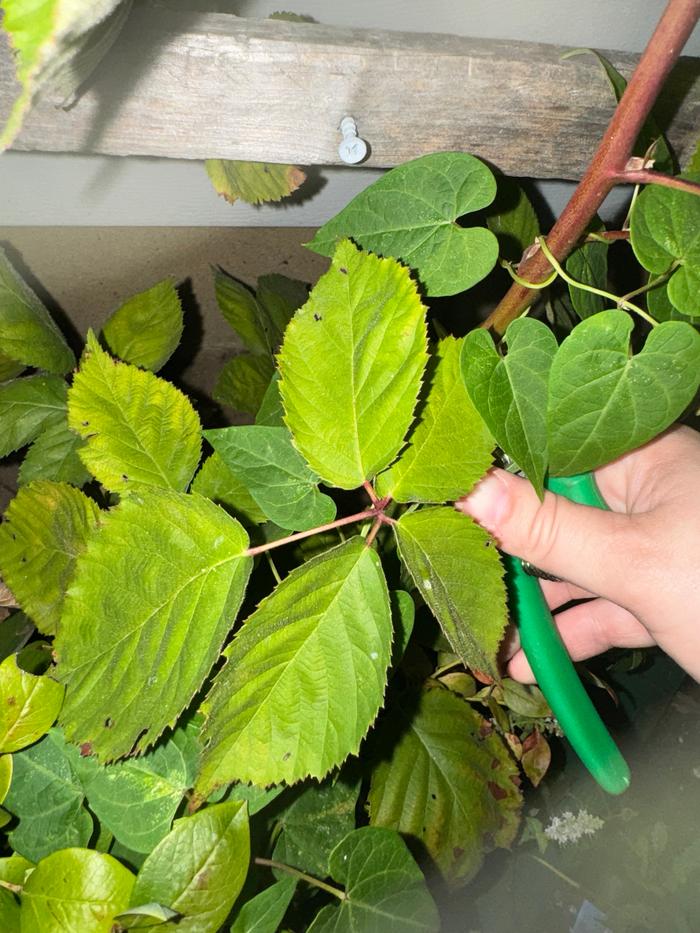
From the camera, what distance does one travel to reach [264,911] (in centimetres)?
61

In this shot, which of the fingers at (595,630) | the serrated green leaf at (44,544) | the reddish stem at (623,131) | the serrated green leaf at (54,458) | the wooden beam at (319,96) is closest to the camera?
the reddish stem at (623,131)

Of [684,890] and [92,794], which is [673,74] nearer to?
[92,794]

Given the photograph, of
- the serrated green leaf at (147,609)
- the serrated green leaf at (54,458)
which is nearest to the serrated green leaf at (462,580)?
the serrated green leaf at (147,609)

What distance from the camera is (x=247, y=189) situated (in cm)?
72

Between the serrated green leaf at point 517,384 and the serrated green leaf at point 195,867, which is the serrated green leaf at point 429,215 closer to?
the serrated green leaf at point 517,384

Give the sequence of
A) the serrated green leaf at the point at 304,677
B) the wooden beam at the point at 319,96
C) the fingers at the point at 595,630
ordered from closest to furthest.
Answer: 1. the serrated green leaf at the point at 304,677
2. the wooden beam at the point at 319,96
3. the fingers at the point at 595,630

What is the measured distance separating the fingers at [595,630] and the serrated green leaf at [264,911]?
405 mm

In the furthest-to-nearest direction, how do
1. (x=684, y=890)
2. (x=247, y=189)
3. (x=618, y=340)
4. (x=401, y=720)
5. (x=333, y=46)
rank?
(x=684, y=890), (x=401, y=720), (x=247, y=189), (x=333, y=46), (x=618, y=340)

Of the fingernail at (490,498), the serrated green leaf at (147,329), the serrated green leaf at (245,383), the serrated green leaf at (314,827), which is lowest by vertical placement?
the serrated green leaf at (314,827)

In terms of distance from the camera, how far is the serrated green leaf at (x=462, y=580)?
455 millimetres

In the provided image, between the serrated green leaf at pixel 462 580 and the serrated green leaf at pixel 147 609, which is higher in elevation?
the serrated green leaf at pixel 462 580

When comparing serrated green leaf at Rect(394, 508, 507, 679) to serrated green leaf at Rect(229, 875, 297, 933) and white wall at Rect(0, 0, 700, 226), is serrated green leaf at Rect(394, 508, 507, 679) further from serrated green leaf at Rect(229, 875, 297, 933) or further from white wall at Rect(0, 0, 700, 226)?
white wall at Rect(0, 0, 700, 226)

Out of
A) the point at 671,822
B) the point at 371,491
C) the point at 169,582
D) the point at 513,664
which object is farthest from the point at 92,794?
the point at 671,822

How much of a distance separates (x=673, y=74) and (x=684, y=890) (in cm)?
140
